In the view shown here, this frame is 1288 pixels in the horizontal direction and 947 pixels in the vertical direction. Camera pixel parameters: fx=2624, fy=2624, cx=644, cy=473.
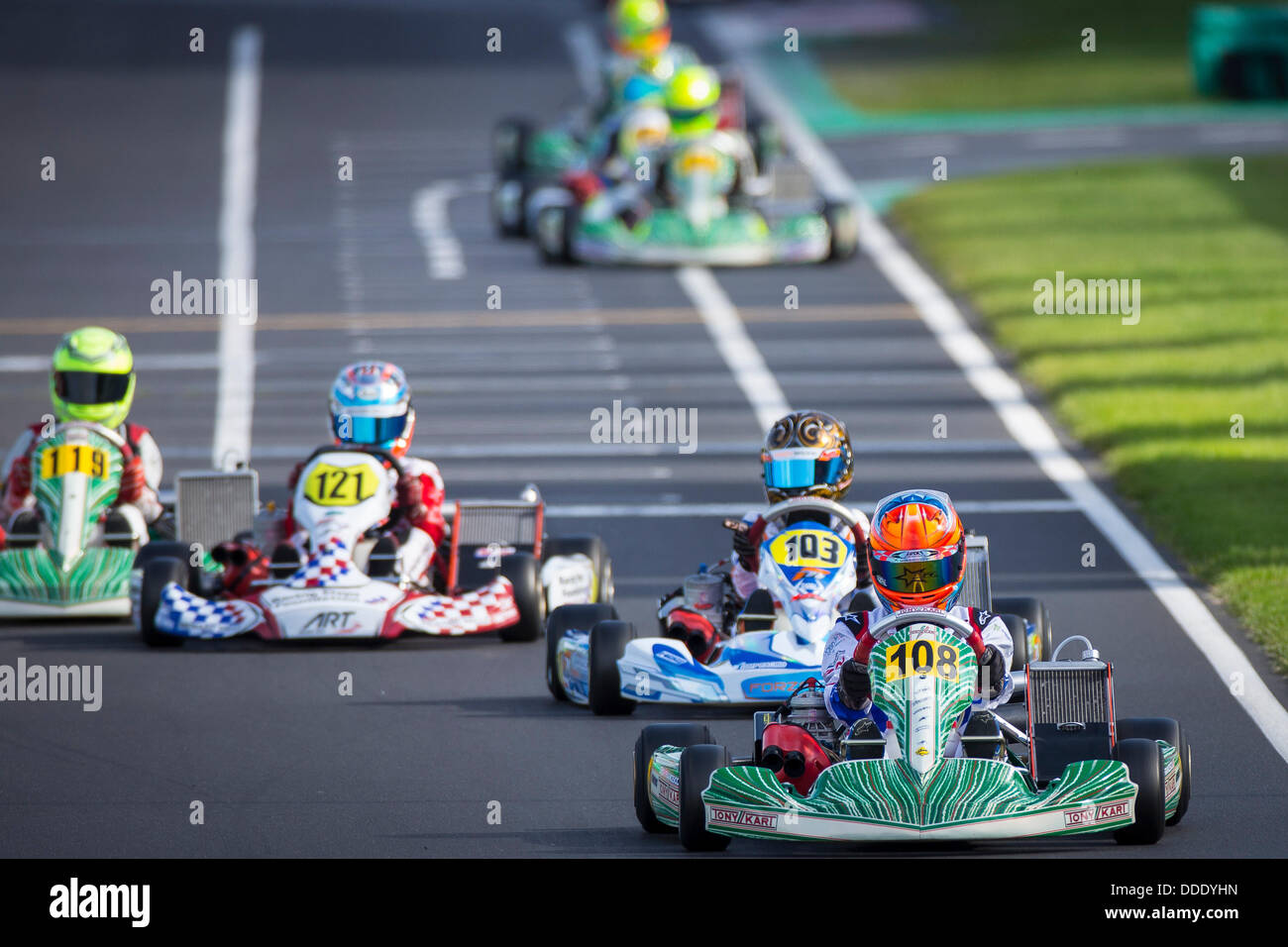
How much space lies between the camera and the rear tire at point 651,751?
9.41 m

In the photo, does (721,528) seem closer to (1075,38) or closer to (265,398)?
(265,398)

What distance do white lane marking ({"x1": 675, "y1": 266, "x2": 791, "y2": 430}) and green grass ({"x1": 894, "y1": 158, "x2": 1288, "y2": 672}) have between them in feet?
6.77

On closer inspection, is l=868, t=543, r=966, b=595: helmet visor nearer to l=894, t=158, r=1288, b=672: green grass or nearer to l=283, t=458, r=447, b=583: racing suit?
l=894, t=158, r=1288, b=672: green grass

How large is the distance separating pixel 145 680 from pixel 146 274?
14639mm

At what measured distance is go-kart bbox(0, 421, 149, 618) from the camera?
13.5 m

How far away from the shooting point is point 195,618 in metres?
12.7

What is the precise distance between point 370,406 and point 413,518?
624mm

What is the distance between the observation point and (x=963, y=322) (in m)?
22.9

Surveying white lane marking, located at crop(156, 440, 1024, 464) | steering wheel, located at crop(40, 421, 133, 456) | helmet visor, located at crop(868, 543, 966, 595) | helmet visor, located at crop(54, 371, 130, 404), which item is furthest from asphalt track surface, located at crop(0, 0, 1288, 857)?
helmet visor, located at crop(54, 371, 130, 404)

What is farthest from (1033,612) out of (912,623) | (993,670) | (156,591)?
(156,591)

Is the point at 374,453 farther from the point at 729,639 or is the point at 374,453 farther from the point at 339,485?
the point at 729,639

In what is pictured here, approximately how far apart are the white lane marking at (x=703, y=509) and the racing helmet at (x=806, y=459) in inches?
155

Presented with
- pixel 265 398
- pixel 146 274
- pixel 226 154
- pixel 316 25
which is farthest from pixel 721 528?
pixel 316 25

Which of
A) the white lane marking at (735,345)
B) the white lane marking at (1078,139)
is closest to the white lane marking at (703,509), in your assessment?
the white lane marking at (735,345)
